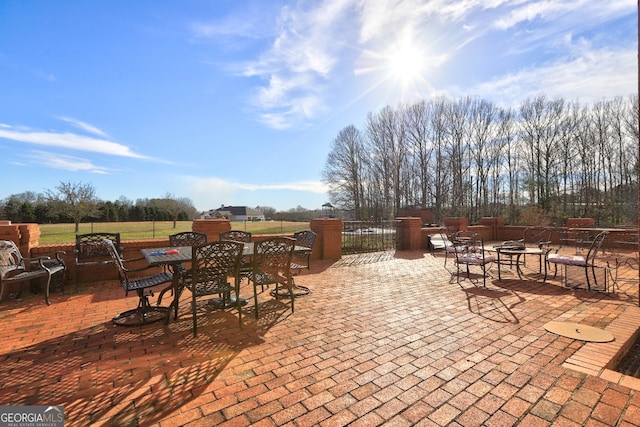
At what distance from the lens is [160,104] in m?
11.0

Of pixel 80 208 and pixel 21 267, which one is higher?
pixel 80 208

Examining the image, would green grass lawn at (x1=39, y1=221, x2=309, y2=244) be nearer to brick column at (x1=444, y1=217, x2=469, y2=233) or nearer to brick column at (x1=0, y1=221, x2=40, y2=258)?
brick column at (x1=444, y1=217, x2=469, y2=233)

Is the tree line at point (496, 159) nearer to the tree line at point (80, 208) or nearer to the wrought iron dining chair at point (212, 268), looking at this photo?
the tree line at point (80, 208)

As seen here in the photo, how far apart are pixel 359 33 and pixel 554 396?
8.46 metres

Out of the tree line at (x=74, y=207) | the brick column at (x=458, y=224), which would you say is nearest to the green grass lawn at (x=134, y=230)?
the tree line at (x=74, y=207)

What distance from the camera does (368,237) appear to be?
388 inches

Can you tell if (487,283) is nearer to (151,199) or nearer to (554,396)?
(554,396)

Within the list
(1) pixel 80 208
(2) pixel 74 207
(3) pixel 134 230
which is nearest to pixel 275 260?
(3) pixel 134 230

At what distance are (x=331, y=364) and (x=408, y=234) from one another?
7.92m

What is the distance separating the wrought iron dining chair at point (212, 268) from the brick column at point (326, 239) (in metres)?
4.52

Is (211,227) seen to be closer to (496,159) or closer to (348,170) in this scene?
(348,170)

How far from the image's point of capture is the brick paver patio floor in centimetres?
182

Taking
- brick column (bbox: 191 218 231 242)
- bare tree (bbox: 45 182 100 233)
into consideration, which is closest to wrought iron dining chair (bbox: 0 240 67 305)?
brick column (bbox: 191 218 231 242)

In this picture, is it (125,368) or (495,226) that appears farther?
(495,226)
